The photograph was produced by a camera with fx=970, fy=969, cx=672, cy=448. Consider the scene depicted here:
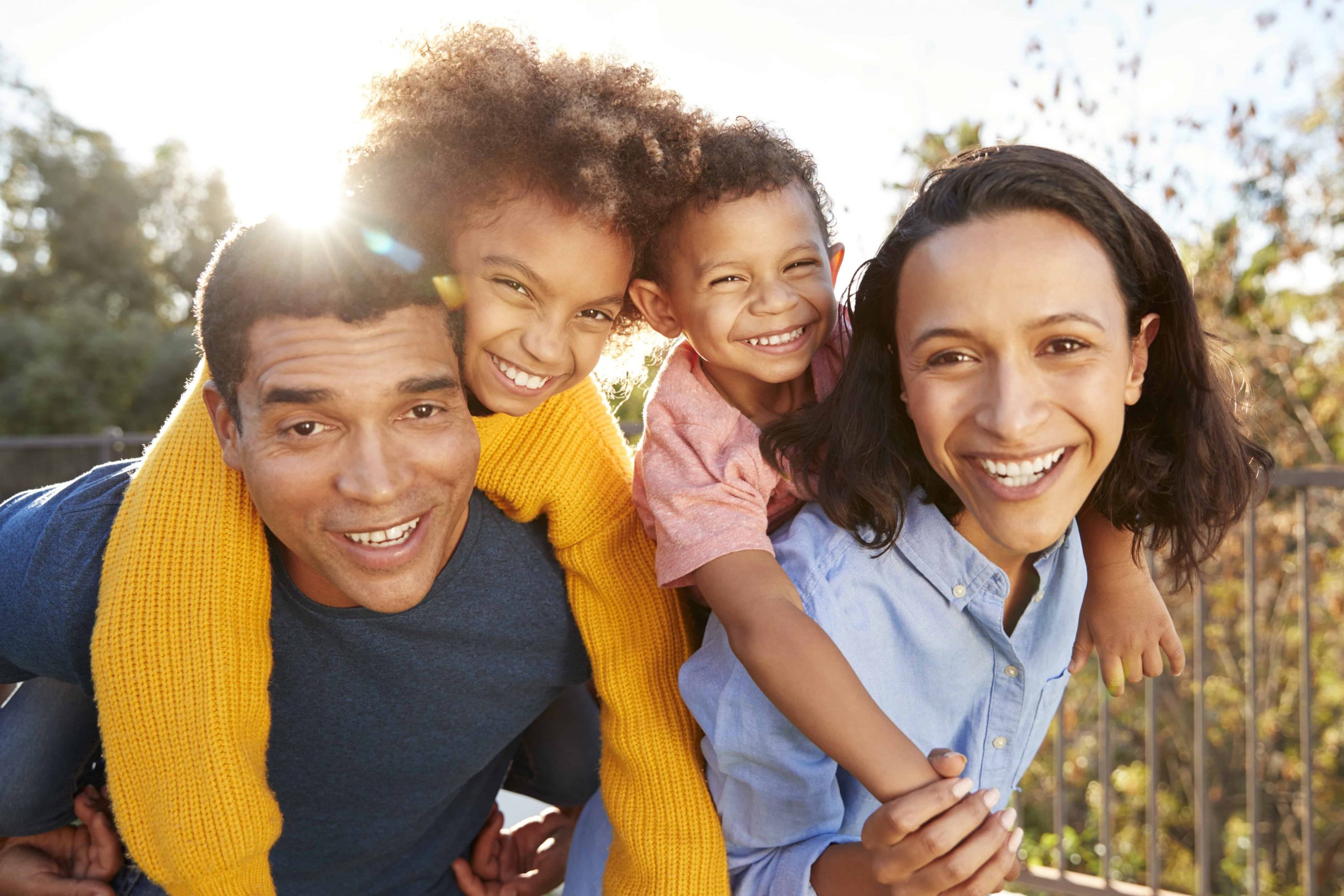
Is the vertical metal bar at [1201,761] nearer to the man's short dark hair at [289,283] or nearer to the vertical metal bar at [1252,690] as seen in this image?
the vertical metal bar at [1252,690]

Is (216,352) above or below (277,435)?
above

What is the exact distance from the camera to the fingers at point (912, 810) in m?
1.49

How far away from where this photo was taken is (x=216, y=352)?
6.07ft

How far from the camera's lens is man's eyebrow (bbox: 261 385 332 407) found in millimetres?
1748

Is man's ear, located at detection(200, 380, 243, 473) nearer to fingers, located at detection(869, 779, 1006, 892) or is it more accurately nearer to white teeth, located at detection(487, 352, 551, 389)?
white teeth, located at detection(487, 352, 551, 389)

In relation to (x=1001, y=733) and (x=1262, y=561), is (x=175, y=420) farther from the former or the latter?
(x=1262, y=561)

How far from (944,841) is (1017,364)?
779 mm

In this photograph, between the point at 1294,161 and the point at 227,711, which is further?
the point at 1294,161

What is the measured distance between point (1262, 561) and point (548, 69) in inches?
264

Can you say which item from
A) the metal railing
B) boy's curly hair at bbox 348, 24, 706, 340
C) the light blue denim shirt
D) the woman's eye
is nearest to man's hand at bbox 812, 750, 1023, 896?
the light blue denim shirt

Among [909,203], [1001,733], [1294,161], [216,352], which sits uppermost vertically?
[1294,161]

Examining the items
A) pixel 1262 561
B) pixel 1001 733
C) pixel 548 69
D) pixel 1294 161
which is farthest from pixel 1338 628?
pixel 548 69

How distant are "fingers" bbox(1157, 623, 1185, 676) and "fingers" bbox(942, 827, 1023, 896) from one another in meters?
0.88

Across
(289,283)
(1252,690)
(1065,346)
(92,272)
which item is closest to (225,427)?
(289,283)
